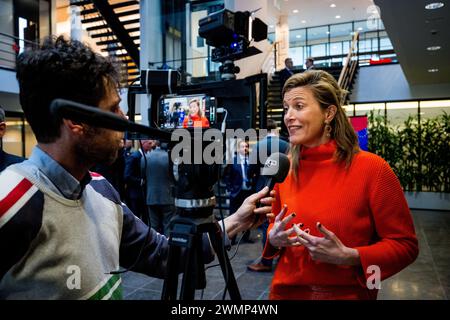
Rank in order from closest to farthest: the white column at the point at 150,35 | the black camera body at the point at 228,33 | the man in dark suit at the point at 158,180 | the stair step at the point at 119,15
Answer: the black camera body at the point at 228,33 < the man in dark suit at the point at 158,180 < the white column at the point at 150,35 < the stair step at the point at 119,15

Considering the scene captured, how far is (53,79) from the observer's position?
0.82 m

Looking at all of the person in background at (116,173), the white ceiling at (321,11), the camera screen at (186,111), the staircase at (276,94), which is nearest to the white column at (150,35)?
the person in background at (116,173)

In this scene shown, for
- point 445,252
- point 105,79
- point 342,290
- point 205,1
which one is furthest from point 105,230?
point 205,1

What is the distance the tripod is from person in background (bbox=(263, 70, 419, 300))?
253 mm

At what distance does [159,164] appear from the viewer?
451 centimetres

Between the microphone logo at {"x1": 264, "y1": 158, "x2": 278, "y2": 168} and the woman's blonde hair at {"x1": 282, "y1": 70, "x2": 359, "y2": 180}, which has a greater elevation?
the woman's blonde hair at {"x1": 282, "y1": 70, "x2": 359, "y2": 180}

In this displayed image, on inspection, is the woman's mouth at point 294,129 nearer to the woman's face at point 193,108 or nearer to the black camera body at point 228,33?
the woman's face at point 193,108

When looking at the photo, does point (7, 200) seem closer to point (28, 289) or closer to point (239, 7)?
point (28, 289)

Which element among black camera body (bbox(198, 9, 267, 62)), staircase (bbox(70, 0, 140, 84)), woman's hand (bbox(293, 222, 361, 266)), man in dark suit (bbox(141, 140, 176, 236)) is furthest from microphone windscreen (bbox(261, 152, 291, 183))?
staircase (bbox(70, 0, 140, 84))

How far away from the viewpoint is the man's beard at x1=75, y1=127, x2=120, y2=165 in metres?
0.88

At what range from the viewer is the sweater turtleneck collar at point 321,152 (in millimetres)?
1314

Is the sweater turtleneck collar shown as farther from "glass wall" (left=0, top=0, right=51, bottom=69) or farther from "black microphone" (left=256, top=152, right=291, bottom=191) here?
"glass wall" (left=0, top=0, right=51, bottom=69)

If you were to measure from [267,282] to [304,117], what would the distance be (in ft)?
8.82

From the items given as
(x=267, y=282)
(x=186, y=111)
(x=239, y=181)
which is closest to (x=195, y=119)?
(x=186, y=111)
